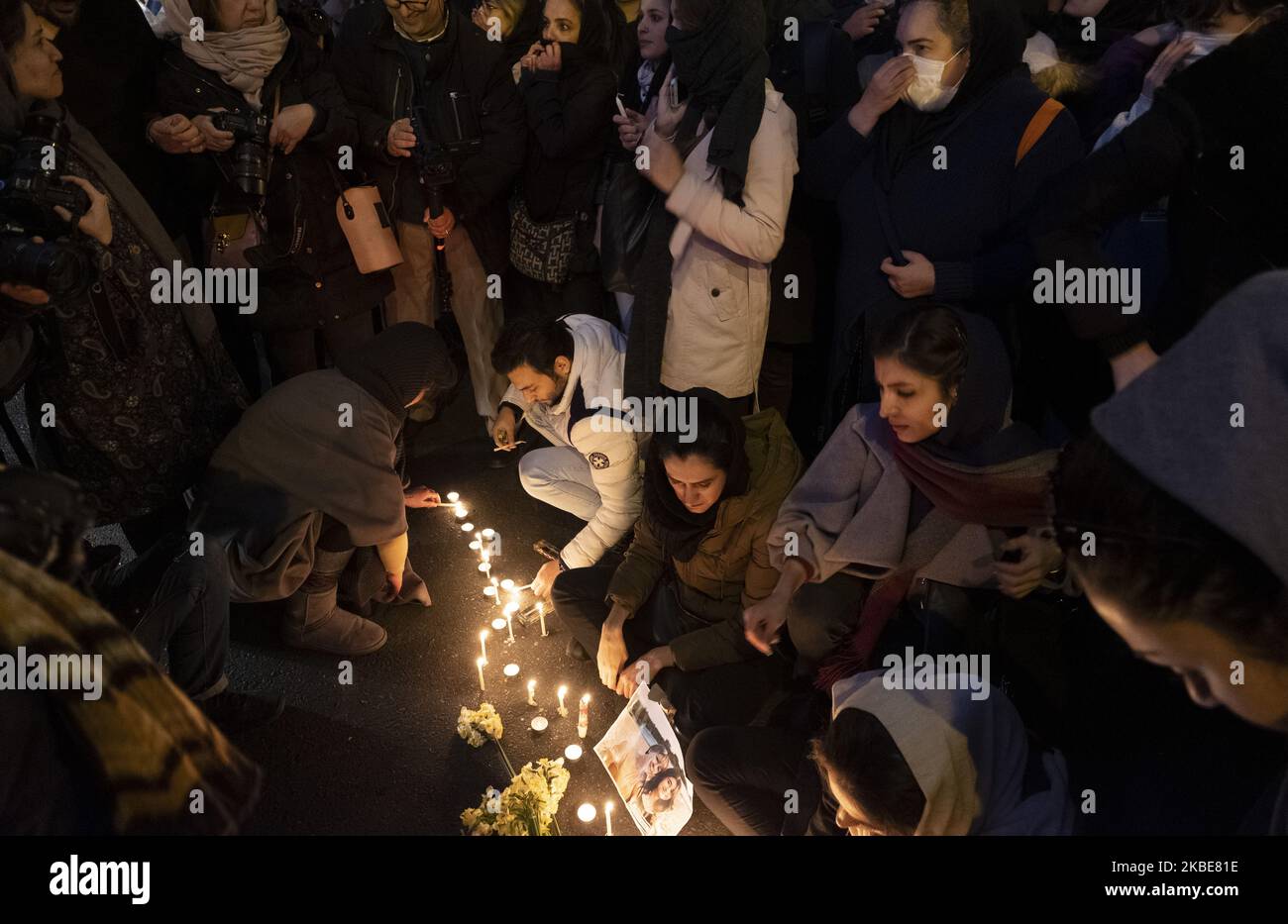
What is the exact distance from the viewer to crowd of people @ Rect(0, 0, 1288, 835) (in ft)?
5.96

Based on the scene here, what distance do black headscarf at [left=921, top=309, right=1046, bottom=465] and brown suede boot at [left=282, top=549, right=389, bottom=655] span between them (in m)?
2.05

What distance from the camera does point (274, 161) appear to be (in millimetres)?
3254

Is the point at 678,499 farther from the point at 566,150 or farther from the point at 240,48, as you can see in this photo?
the point at 240,48

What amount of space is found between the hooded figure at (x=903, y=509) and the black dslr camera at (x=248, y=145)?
7.33 ft

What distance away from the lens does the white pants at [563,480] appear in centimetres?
342

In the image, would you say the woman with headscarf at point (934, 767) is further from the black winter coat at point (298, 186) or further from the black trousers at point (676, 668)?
the black winter coat at point (298, 186)

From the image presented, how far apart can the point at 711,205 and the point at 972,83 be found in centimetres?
82

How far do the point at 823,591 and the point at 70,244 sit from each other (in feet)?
7.62

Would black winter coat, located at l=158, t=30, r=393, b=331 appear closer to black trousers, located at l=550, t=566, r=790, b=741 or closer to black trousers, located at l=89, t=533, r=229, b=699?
black trousers, located at l=89, t=533, r=229, b=699

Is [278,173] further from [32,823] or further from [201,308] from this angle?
[32,823]

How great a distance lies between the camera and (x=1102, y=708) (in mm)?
2016

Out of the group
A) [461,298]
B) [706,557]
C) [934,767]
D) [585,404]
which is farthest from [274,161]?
[934,767]

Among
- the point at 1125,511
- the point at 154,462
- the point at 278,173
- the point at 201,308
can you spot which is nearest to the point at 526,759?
the point at 154,462

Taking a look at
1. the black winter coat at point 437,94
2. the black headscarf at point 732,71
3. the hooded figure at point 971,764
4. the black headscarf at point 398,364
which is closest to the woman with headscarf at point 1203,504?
the hooded figure at point 971,764
